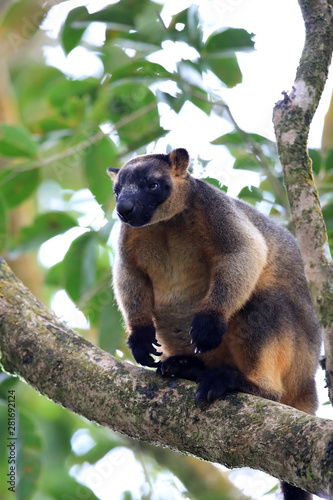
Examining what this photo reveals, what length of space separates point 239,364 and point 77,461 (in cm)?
508

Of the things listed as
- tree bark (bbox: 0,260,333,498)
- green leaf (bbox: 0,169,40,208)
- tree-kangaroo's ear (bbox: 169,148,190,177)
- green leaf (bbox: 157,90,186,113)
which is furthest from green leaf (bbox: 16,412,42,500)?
green leaf (bbox: 157,90,186,113)

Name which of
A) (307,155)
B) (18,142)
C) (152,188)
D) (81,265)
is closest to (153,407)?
(307,155)

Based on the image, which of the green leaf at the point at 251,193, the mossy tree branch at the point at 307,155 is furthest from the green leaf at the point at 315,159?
the mossy tree branch at the point at 307,155

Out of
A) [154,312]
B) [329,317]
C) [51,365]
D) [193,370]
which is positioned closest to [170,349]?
[154,312]

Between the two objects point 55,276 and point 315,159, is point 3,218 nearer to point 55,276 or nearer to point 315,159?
point 55,276

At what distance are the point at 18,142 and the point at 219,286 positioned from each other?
3577 millimetres

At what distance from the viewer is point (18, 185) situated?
27.2 feet

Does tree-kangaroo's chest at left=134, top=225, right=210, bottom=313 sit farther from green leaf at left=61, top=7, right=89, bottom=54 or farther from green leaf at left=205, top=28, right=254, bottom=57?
green leaf at left=61, top=7, right=89, bottom=54

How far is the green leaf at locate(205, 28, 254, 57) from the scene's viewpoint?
712cm

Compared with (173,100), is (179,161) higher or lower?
lower

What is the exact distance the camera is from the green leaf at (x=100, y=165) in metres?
8.09

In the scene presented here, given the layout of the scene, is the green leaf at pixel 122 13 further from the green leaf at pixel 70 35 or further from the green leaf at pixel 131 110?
the green leaf at pixel 131 110

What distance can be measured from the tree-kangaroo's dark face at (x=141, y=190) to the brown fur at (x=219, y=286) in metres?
0.05

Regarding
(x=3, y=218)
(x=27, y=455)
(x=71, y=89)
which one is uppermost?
(x=71, y=89)
